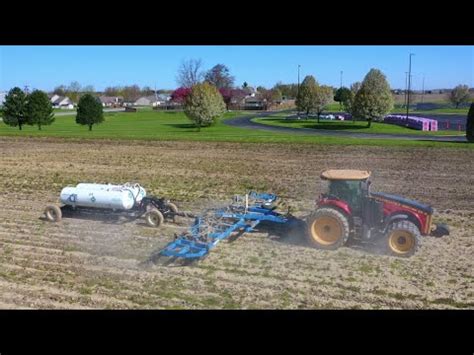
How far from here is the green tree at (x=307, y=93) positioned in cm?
3866

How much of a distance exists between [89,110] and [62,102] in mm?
38554

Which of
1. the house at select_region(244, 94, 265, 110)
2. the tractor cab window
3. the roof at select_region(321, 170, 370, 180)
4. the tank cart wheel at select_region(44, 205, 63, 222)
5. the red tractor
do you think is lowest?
the tank cart wheel at select_region(44, 205, 63, 222)

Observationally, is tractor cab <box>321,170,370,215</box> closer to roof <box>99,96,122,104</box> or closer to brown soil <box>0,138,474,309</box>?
brown soil <box>0,138,474,309</box>

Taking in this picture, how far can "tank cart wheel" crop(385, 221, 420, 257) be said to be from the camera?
840 cm

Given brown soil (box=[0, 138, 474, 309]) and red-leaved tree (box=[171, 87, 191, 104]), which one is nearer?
Answer: brown soil (box=[0, 138, 474, 309])

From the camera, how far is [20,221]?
11.2m

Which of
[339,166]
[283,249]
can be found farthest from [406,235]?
[339,166]

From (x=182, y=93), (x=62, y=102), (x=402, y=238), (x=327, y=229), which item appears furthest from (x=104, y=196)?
(x=62, y=102)

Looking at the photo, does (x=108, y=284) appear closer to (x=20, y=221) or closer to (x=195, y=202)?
(x=20, y=221)

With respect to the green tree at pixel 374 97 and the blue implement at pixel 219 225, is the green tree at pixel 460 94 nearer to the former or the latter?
the green tree at pixel 374 97

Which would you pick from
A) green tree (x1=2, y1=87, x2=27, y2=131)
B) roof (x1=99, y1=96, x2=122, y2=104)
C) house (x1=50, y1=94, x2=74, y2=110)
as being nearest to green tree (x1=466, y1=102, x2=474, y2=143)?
green tree (x1=2, y1=87, x2=27, y2=131)

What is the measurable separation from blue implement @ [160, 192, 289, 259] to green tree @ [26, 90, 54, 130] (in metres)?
27.8
